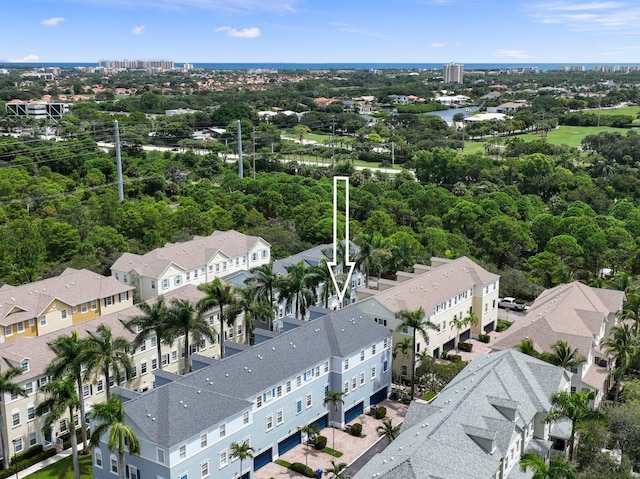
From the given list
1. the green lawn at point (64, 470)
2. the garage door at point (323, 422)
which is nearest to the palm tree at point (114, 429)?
the green lawn at point (64, 470)

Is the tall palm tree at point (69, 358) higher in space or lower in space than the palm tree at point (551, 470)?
higher

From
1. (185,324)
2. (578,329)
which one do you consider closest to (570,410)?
(578,329)

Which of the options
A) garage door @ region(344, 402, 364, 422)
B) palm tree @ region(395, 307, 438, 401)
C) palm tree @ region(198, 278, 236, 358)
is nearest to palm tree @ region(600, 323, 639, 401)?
palm tree @ region(395, 307, 438, 401)

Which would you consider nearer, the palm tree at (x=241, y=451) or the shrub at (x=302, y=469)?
the palm tree at (x=241, y=451)

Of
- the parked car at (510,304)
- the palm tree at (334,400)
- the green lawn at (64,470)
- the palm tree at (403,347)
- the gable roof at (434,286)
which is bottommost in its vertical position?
the green lawn at (64,470)

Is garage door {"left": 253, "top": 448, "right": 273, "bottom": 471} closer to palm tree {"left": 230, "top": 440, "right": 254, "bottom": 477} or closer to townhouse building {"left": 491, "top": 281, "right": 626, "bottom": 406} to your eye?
palm tree {"left": 230, "top": 440, "right": 254, "bottom": 477}

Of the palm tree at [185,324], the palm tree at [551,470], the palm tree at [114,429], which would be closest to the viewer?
the palm tree at [551,470]

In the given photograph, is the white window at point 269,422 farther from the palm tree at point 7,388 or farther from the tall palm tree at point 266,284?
the palm tree at point 7,388
